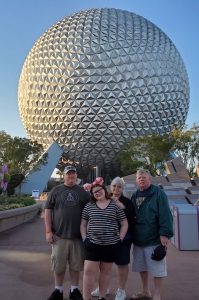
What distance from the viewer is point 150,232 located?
5.45m

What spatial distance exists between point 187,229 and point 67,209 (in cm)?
504

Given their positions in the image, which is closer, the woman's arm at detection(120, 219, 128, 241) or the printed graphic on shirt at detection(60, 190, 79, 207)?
the woman's arm at detection(120, 219, 128, 241)

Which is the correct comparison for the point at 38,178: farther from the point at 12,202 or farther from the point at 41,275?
the point at 41,275

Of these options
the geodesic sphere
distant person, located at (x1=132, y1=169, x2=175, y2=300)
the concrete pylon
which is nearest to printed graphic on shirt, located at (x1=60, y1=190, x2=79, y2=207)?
distant person, located at (x1=132, y1=169, x2=175, y2=300)

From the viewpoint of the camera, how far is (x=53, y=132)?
144ft

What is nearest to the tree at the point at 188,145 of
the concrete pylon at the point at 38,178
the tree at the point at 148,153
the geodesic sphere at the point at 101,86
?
the tree at the point at 148,153

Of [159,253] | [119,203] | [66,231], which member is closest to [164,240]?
[159,253]

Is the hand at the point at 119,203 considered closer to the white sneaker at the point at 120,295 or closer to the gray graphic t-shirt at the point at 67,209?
the gray graphic t-shirt at the point at 67,209

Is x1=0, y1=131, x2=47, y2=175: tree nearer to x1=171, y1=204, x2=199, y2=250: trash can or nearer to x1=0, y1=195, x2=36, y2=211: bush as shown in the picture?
x1=0, y1=195, x2=36, y2=211: bush

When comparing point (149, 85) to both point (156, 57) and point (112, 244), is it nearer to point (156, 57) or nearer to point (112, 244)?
point (156, 57)

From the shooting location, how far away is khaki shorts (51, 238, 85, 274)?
562cm

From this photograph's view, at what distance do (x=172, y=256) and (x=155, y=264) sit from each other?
3.60 m

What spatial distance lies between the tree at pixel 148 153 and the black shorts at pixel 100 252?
32.5 meters

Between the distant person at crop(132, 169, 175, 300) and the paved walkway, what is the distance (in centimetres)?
45
